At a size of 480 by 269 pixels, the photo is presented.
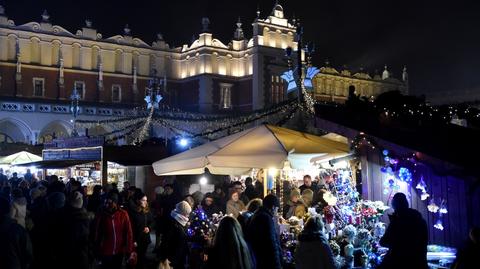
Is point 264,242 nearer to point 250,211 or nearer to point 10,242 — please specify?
point 250,211

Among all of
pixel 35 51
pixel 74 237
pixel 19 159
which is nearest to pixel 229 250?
pixel 74 237

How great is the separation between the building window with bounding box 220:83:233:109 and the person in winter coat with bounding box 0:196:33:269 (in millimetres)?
39685

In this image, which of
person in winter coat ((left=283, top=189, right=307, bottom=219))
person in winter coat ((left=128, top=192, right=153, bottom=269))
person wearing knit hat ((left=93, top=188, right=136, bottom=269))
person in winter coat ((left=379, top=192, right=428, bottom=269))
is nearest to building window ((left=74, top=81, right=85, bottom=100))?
person in winter coat ((left=128, top=192, right=153, bottom=269))

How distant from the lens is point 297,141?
25.7 feet

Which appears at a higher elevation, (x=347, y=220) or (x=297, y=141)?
(x=297, y=141)

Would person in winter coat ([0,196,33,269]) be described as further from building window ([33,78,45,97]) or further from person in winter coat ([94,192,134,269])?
building window ([33,78,45,97])

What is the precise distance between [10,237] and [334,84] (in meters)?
49.4

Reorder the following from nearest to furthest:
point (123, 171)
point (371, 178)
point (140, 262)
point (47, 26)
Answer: point (371, 178)
point (140, 262)
point (123, 171)
point (47, 26)

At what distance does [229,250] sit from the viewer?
16.5 feet

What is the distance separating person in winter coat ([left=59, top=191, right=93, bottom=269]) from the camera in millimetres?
6473

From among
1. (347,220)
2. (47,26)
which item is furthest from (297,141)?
(47,26)

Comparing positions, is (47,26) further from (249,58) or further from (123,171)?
(123,171)

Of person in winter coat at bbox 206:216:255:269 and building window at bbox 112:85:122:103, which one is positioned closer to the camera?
person in winter coat at bbox 206:216:255:269

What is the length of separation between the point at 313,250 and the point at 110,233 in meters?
3.32
